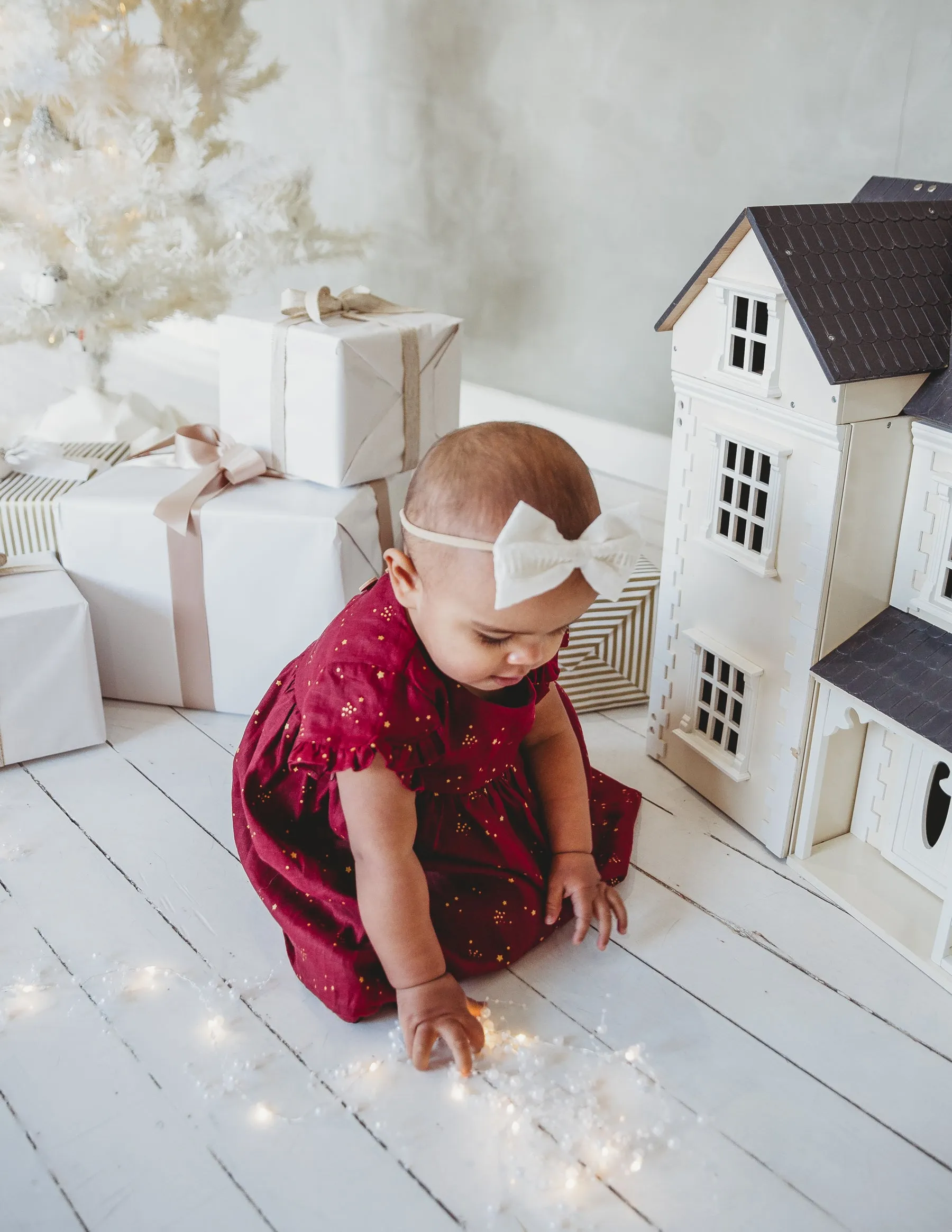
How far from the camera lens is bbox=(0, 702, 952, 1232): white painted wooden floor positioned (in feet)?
2.96

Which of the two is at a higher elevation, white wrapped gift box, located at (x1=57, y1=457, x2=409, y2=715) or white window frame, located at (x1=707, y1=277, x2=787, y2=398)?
white window frame, located at (x1=707, y1=277, x2=787, y2=398)

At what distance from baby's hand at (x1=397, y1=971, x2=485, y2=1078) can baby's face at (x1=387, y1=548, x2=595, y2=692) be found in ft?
0.94

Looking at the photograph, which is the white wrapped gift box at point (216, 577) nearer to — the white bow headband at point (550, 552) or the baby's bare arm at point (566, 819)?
the baby's bare arm at point (566, 819)

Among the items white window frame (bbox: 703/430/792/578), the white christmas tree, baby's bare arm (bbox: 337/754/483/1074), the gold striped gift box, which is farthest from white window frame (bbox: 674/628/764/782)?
the white christmas tree

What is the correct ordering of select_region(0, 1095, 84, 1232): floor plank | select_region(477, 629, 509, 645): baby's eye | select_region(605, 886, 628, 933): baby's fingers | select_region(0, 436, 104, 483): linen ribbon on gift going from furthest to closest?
select_region(0, 436, 104, 483): linen ribbon on gift < select_region(605, 886, 628, 933): baby's fingers < select_region(477, 629, 509, 645): baby's eye < select_region(0, 1095, 84, 1232): floor plank

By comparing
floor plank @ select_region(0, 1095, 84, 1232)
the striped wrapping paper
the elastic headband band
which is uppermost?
the elastic headband band

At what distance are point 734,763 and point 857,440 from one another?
0.43 m

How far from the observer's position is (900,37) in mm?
1601

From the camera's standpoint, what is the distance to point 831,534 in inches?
45.3

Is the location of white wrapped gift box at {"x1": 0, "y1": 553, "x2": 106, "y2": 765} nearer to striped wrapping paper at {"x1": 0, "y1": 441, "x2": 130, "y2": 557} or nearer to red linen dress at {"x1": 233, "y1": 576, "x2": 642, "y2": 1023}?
striped wrapping paper at {"x1": 0, "y1": 441, "x2": 130, "y2": 557}

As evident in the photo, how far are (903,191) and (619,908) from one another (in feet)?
2.94

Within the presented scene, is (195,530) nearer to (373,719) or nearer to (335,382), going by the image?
(335,382)

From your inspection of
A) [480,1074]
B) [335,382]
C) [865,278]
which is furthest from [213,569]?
[865,278]

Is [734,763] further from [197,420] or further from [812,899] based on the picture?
[197,420]
